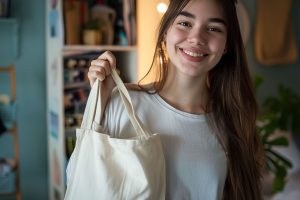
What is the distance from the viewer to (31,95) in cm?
259

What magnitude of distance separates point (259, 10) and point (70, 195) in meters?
2.53

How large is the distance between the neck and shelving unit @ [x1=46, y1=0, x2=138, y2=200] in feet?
4.18

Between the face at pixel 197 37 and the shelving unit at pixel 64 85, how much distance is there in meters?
1.33

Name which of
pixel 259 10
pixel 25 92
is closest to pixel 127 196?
pixel 25 92

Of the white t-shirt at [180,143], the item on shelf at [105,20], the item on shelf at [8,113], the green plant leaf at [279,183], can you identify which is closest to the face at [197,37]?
the white t-shirt at [180,143]

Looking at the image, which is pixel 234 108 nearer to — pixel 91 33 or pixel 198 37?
pixel 198 37

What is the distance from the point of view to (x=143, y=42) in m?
2.33

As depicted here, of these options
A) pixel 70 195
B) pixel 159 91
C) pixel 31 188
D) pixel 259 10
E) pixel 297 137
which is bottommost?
pixel 31 188

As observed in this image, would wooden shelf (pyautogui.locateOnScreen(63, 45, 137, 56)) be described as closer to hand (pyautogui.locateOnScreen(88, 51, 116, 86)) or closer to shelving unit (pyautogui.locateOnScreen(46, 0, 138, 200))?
shelving unit (pyautogui.locateOnScreen(46, 0, 138, 200))

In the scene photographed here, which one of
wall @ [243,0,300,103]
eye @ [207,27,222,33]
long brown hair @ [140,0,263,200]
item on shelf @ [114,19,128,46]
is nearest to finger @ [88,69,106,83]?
long brown hair @ [140,0,263,200]

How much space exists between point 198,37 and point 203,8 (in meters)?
0.08

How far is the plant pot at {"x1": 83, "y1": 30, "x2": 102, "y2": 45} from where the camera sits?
88.8 inches

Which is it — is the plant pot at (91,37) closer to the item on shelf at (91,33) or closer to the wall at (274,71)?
the item on shelf at (91,33)

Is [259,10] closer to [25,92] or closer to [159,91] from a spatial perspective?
[25,92]
